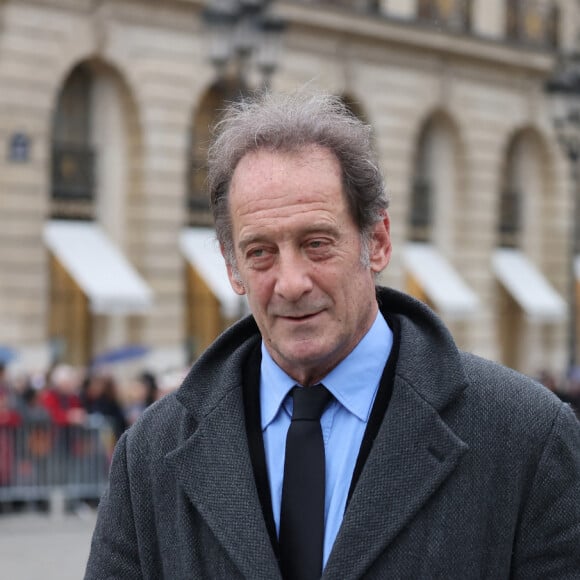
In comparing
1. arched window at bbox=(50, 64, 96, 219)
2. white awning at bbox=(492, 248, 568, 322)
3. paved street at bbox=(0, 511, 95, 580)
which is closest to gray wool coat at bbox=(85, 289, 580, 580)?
paved street at bbox=(0, 511, 95, 580)

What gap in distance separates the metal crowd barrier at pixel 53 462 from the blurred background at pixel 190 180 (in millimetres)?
23

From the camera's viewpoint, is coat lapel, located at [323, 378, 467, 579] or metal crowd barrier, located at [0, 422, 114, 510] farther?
metal crowd barrier, located at [0, 422, 114, 510]

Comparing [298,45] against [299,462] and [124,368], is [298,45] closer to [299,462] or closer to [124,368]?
[124,368]

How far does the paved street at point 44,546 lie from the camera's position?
12664mm

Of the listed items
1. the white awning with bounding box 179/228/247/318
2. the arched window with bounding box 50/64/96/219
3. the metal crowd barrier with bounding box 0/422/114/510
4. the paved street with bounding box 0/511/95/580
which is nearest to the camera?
the paved street with bounding box 0/511/95/580

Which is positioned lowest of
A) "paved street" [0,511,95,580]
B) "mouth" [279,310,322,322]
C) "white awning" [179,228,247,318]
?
"paved street" [0,511,95,580]

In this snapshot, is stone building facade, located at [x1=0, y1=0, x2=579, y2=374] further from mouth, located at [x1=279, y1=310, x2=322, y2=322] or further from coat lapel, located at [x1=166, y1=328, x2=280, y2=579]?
mouth, located at [x1=279, y1=310, x2=322, y2=322]


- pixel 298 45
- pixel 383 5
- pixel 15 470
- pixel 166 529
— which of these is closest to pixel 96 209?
pixel 298 45

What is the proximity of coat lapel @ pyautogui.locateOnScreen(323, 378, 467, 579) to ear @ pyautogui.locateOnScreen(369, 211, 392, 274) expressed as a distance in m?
0.31

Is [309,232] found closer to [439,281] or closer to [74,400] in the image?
[74,400]

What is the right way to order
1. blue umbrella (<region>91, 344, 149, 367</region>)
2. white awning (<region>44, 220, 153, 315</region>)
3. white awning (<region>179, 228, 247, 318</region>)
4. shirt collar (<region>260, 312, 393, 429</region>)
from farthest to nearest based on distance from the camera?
white awning (<region>179, 228, 247, 318</region>)
white awning (<region>44, 220, 153, 315</region>)
blue umbrella (<region>91, 344, 149, 367</region>)
shirt collar (<region>260, 312, 393, 429</region>)

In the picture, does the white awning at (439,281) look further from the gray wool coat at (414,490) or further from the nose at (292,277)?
the nose at (292,277)

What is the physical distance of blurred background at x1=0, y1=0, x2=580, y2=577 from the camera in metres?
18.8

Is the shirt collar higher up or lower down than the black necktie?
higher up
